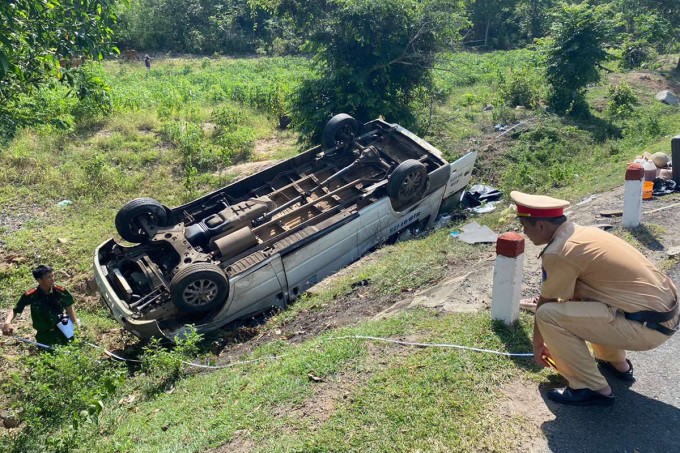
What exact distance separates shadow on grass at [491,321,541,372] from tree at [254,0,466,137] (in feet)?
30.0

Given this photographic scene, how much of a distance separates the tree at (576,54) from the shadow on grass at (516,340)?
11.3m

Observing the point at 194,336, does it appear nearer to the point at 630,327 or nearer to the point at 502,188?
the point at 630,327

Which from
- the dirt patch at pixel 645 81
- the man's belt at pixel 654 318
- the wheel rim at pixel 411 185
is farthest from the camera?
the dirt patch at pixel 645 81

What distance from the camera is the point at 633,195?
675 cm

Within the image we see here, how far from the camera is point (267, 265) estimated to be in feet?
25.0

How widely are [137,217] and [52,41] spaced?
257 cm

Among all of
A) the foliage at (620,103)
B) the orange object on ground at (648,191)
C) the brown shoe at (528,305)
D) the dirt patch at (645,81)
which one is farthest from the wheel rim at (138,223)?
Result: the dirt patch at (645,81)

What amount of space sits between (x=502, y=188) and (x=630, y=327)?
24.2ft

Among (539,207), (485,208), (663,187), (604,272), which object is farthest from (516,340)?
(485,208)

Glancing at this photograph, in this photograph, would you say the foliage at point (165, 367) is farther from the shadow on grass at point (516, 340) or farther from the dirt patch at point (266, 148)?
the dirt patch at point (266, 148)

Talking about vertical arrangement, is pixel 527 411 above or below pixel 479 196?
above

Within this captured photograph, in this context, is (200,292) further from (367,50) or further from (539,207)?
(367,50)

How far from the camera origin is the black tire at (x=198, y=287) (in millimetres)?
6996

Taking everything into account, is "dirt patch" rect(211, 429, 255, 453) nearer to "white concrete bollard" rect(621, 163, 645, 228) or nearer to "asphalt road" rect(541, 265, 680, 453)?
"asphalt road" rect(541, 265, 680, 453)
